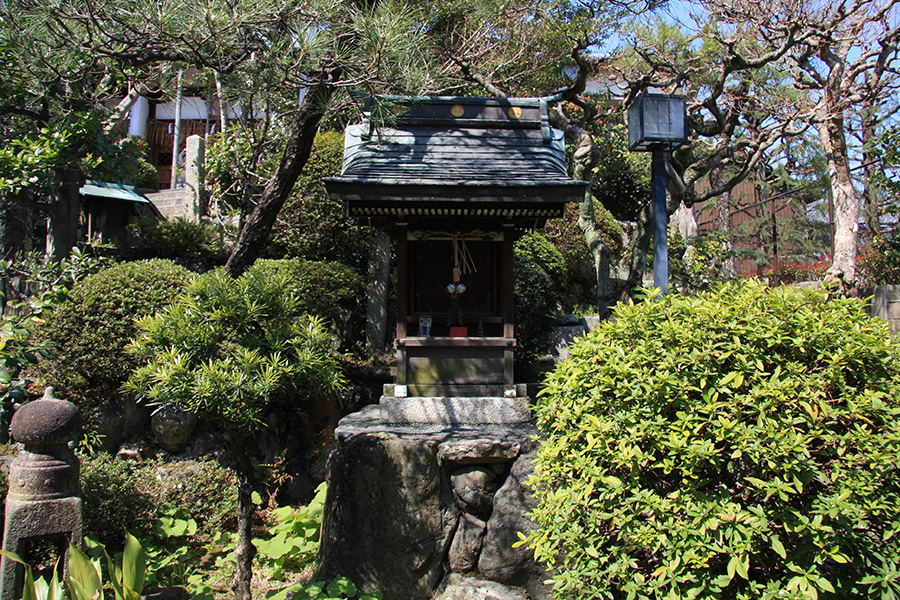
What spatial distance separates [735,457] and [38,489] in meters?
4.07

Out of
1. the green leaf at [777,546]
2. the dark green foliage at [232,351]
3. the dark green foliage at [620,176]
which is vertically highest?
the dark green foliage at [620,176]

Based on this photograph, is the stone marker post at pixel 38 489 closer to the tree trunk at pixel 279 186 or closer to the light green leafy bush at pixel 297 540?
the light green leafy bush at pixel 297 540

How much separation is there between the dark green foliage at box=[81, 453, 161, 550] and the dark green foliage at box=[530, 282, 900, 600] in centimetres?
392

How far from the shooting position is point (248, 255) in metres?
7.41

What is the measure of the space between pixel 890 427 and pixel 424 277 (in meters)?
4.41

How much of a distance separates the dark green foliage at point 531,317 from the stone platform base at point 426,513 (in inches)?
112

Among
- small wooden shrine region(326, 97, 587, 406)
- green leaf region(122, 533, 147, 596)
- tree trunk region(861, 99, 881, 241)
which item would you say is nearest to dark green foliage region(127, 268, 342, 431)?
green leaf region(122, 533, 147, 596)

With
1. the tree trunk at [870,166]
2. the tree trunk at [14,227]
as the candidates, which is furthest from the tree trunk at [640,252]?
the tree trunk at [14,227]

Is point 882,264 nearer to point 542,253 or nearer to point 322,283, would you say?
point 542,253

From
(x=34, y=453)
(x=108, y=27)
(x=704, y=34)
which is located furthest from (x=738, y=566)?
(x=704, y=34)

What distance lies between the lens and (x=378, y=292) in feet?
29.8

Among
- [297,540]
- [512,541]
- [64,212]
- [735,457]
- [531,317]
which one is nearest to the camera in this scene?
[735,457]

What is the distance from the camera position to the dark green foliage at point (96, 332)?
637 cm

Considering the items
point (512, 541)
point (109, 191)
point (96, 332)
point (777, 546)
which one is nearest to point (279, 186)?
point (96, 332)
